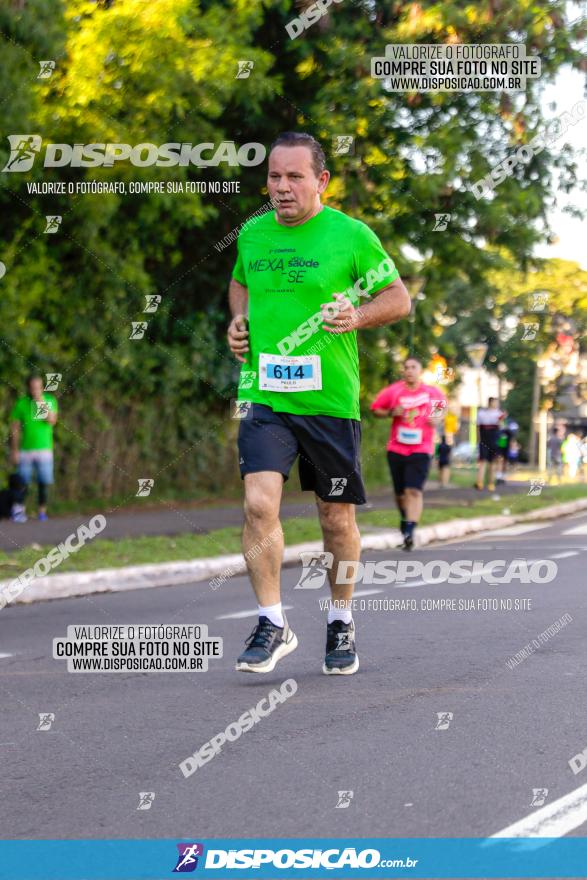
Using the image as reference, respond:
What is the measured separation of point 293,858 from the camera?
357 centimetres

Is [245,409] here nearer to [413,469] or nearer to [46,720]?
[46,720]

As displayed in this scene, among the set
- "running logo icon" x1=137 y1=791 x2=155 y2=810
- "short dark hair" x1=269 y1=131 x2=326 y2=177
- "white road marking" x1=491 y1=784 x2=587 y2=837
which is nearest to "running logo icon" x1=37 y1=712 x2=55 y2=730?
"running logo icon" x1=137 y1=791 x2=155 y2=810

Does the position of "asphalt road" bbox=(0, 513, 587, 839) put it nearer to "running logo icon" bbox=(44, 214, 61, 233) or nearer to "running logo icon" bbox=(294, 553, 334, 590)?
"running logo icon" bbox=(294, 553, 334, 590)

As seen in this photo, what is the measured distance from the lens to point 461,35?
54.1ft

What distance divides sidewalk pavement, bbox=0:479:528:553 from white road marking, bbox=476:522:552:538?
49.3 inches

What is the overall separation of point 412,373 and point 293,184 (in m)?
7.72

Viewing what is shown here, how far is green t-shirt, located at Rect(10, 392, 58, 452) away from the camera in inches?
620

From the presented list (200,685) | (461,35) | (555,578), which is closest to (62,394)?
(461,35)

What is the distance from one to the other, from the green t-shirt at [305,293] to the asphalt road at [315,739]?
1.18m

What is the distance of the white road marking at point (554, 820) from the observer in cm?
376

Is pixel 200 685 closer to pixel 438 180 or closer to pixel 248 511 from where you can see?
pixel 248 511

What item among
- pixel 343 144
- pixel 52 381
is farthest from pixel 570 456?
pixel 343 144

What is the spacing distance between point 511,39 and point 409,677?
1250 centimetres

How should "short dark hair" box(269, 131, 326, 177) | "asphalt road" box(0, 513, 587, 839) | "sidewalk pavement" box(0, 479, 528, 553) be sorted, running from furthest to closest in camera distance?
"sidewalk pavement" box(0, 479, 528, 553), "short dark hair" box(269, 131, 326, 177), "asphalt road" box(0, 513, 587, 839)
